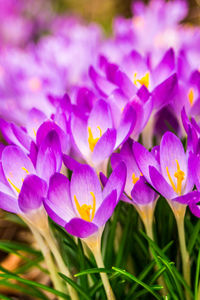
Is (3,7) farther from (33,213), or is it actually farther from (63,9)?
(33,213)

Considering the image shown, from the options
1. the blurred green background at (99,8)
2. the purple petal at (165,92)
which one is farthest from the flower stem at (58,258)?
the blurred green background at (99,8)

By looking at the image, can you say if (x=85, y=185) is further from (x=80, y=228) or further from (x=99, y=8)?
(x=99, y=8)

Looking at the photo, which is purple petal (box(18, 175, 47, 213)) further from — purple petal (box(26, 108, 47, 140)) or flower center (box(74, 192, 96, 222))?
purple petal (box(26, 108, 47, 140))

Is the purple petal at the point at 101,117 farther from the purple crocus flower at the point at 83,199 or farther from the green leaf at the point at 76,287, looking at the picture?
the green leaf at the point at 76,287

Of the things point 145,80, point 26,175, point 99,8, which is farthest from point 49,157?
point 99,8

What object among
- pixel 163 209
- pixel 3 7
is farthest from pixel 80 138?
pixel 3 7
